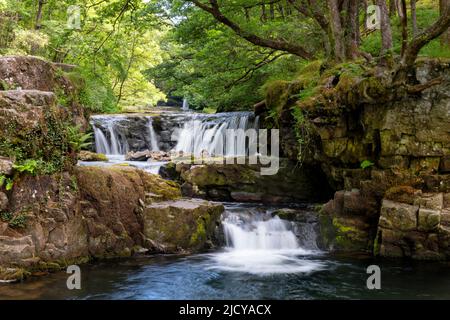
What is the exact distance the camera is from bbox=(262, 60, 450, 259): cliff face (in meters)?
8.70

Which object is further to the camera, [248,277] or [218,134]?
[218,134]

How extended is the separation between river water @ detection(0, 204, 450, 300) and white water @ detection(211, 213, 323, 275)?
0.02 m

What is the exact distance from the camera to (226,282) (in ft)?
23.9

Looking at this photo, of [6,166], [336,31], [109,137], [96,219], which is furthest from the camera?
[109,137]

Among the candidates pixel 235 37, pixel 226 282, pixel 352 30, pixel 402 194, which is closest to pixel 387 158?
pixel 402 194

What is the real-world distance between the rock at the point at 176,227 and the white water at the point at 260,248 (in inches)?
26.7

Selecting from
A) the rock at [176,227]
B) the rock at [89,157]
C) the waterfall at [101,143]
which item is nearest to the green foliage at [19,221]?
the rock at [176,227]

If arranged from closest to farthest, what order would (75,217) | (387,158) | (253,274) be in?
(253,274)
(75,217)
(387,158)

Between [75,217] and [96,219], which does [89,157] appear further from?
[75,217]

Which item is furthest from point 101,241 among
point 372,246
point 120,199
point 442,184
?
point 442,184

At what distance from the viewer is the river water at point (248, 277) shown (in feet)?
21.6

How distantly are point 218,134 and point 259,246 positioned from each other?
6972 mm

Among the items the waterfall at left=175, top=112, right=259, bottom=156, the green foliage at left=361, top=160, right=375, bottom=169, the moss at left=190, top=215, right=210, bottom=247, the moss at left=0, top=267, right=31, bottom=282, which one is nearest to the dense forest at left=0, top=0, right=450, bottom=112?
the waterfall at left=175, top=112, right=259, bottom=156

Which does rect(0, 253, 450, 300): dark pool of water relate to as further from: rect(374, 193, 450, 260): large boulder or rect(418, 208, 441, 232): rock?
rect(418, 208, 441, 232): rock
